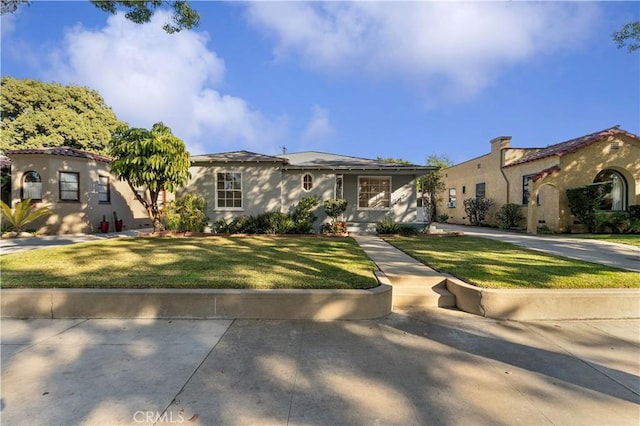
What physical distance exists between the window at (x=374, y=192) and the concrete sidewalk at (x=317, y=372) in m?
9.85

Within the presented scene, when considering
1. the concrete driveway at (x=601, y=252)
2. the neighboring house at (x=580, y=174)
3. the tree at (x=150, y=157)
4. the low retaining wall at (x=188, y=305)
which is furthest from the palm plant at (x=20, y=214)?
the neighboring house at (x=580, y=174)

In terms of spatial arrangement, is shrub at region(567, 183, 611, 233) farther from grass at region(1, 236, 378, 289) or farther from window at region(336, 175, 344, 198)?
grass at region(1, 236, 378, 289)

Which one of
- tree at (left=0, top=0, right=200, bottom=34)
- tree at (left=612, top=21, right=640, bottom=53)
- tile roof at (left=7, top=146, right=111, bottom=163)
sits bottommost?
tile roof at (left=7, top=146, right=111, bottom=163)

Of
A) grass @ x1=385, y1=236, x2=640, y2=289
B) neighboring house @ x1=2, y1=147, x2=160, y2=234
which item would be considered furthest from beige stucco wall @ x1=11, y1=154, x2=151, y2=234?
grass @ x1=385, y1=236, x2=640, y2=289

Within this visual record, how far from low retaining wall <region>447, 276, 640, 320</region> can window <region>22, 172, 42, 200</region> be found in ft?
55.4

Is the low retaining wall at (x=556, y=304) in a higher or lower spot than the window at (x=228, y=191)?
lower

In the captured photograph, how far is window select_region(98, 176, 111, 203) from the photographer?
1399cm

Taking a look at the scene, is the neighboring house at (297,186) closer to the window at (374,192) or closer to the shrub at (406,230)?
the window at (374,192)

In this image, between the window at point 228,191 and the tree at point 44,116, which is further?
the tree at point 44,116

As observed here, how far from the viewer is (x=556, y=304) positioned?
4.12 m

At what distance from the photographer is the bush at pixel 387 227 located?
12336 mm

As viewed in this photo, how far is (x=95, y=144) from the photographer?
891 inches

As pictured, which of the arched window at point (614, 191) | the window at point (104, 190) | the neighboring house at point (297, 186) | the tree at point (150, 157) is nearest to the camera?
the tree at point (150, 157)

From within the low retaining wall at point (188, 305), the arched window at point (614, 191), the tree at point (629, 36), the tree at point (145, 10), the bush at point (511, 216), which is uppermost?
the tree at point (629, 36)
